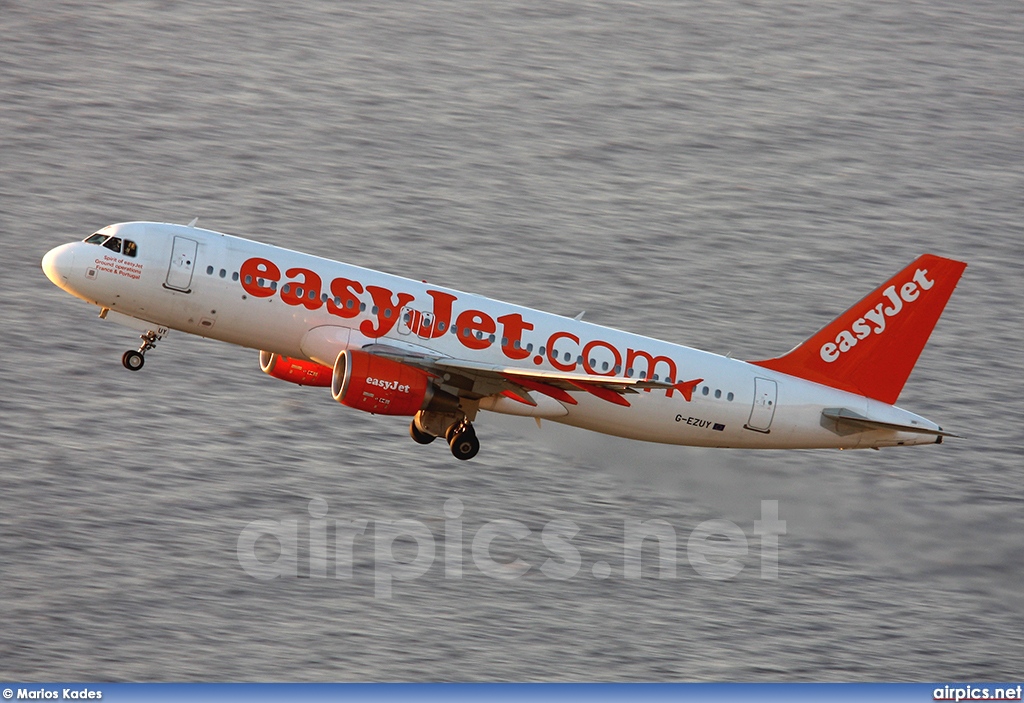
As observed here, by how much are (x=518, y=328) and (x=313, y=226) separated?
47.0 meters

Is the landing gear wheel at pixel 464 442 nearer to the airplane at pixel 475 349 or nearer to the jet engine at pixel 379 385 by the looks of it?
the airplane at pixel 475 349

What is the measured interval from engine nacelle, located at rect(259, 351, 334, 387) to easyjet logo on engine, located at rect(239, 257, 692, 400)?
3801 millimetres

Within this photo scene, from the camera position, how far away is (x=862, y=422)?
39.6 metres

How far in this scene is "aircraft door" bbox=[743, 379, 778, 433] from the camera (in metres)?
39.6

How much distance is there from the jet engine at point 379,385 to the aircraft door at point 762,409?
34.8 ft

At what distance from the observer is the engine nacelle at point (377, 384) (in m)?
35.1

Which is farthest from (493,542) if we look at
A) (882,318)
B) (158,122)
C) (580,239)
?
(158,122)

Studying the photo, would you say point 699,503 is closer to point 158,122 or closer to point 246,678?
point 246,678

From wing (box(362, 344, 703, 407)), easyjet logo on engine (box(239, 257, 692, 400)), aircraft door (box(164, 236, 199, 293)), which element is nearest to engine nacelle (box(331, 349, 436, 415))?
easyjet logo on engine (box(239, 257, 692, 400))

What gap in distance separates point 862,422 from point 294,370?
1852cm

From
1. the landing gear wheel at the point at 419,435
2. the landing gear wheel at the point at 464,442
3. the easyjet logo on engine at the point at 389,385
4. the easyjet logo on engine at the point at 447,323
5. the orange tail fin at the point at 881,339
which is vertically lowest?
the landing gear wheel at the point at 464,442

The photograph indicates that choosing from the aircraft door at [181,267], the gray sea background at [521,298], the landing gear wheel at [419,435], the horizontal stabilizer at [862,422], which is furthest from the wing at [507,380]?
the gray sea background at [521,298]

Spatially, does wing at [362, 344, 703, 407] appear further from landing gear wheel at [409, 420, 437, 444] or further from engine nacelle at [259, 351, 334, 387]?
engine nacelle at [259, 351, 334, 387]

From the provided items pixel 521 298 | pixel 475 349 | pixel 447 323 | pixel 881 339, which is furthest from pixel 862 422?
pixel 521 298
